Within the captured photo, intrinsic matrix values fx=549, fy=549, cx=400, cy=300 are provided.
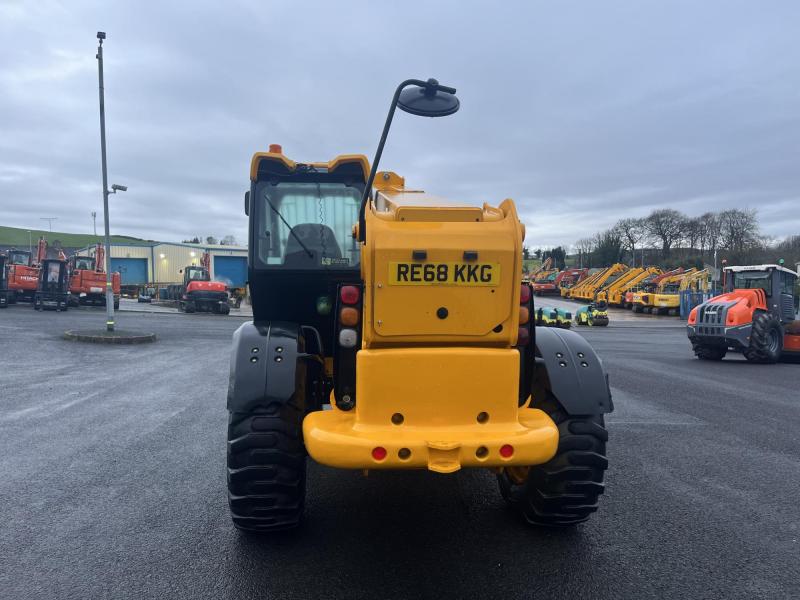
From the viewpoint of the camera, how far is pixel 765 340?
12758 mm

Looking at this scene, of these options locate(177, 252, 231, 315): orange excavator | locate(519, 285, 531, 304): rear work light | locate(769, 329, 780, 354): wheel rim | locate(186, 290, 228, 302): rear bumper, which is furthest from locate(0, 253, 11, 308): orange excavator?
locate(769, 329, 780, 354): wheel rim

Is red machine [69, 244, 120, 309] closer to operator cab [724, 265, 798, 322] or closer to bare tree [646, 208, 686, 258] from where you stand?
operator cab [724, 265, 798, 322]

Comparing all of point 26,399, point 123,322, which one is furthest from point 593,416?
point 123,322

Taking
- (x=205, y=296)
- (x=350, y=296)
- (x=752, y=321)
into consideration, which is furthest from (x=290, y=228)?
(x=205, y=296)

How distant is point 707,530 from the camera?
3.62 metres

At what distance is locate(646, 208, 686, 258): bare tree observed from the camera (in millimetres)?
64125

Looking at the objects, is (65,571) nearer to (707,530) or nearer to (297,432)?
(297,432)

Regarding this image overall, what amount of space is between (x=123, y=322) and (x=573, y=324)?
19.9 m

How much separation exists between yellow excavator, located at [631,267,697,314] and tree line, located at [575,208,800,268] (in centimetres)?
1353

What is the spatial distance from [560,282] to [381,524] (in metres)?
51.4

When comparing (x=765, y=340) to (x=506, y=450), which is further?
(x=765, y=340)

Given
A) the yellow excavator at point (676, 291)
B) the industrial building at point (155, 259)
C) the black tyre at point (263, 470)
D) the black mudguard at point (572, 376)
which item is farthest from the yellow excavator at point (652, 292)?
the black tyre at point (263, 470)

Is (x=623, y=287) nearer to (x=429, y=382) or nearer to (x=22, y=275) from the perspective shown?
(x=22, y=275)

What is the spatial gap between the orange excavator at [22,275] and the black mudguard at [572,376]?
93.7 ft
